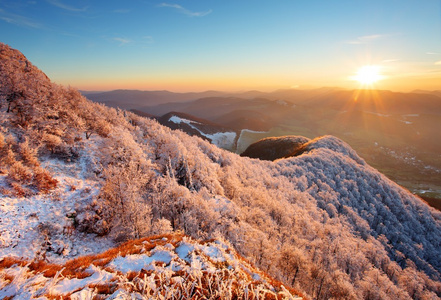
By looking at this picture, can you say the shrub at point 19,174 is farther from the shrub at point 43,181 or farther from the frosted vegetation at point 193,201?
the shrub at point 43,181

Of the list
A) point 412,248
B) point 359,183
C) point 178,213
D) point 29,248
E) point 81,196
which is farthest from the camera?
point 359,183

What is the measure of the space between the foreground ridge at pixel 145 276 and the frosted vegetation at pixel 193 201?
6288 mm

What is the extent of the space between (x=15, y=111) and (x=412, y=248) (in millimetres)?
80857

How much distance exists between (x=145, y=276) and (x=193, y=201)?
15.0 metres

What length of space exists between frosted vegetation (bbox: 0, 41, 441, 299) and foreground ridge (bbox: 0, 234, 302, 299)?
6.29 m

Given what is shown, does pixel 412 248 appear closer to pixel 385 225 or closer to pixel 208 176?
pixel 385 225

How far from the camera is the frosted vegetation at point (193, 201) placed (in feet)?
52.2

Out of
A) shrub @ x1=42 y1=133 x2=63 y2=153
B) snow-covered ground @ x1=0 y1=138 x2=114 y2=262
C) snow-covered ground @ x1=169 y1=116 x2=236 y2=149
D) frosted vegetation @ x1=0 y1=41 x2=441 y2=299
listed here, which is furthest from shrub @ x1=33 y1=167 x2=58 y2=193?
snow-covered ground @ x1=169 y1=116 x2=236 y2=149

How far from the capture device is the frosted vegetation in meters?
15.9

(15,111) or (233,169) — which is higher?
(15,111)

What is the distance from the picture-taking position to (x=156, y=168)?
990 inches

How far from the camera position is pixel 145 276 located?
6090 millimetres

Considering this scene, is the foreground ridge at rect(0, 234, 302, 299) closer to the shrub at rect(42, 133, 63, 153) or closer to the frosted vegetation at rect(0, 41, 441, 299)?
the frosted vegetation at rect(0, 41, 441, 299)

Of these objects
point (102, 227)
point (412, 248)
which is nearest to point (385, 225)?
point (412, 248)
